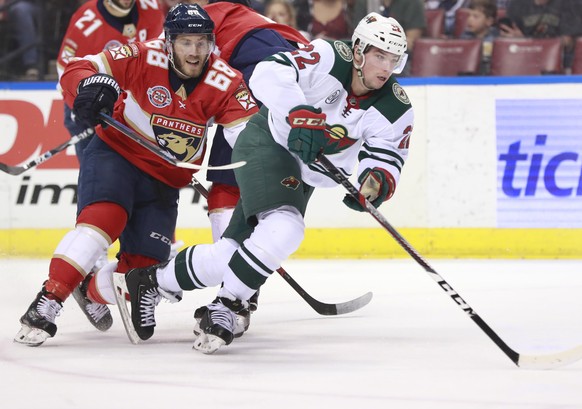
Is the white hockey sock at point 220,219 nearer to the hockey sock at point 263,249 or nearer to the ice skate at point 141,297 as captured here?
the ice skate at point 141,297

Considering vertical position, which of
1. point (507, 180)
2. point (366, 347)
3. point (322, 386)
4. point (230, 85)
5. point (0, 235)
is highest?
point (230, 85)

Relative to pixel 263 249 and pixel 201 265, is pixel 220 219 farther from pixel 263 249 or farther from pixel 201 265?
pixel 263 249

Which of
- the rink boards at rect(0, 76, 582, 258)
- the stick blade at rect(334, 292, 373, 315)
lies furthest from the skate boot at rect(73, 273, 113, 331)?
the rink boards at rect(0, 76, 582, 258)

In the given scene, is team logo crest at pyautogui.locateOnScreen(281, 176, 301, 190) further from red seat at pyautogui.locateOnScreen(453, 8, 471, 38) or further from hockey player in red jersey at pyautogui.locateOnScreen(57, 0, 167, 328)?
red seat at pyautogui.locateOnScreen(453, 8, 471, 38)

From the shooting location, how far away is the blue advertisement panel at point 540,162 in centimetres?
592

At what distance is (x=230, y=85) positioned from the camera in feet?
12.4

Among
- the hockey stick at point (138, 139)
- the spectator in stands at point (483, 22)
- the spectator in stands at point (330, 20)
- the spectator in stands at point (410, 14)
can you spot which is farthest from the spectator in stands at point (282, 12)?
the hockey stick at point (138, 139)

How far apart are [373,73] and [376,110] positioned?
0.14m

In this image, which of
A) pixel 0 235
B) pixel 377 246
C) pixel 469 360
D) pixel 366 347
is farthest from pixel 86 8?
pixel 469 360

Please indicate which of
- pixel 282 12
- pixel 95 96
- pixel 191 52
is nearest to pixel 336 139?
pixel 191 52

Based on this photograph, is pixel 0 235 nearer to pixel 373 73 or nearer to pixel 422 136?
pixel 422 136

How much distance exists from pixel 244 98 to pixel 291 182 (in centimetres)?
49

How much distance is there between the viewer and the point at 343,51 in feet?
11.4

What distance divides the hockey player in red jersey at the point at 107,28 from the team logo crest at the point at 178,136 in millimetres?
1422
